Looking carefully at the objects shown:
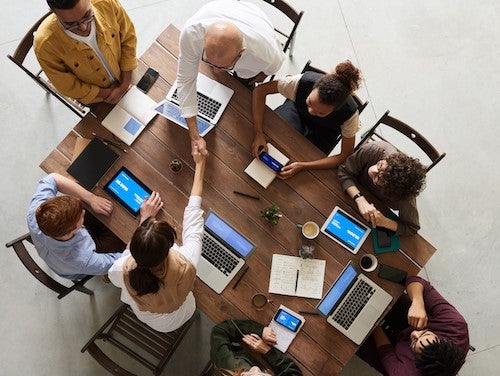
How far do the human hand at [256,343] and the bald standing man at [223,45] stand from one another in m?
1.06

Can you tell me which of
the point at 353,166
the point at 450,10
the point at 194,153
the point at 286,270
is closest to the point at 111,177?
the point at 194,153

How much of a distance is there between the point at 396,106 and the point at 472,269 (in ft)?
4.45

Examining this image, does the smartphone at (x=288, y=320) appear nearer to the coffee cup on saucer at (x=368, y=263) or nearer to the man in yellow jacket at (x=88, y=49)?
the coffee cup on saucer at (x=368, y=263)

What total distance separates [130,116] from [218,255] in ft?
3.02

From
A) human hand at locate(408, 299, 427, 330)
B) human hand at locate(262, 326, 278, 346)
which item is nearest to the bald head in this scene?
human hand at locate(262, 326, 278, 346)

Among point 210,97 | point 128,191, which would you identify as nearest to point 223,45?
point 210,97

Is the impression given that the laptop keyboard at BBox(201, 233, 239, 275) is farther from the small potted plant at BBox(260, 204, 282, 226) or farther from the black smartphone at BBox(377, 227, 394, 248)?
the black smartphone at BBox(377, 227, 394, 248)

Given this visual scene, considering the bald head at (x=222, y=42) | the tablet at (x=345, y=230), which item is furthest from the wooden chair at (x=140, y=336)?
the bald head at (x=222, y=42)

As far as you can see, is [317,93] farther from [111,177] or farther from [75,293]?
[75,293]

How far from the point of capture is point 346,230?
2463 mm

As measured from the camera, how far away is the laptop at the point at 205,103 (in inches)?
99.4

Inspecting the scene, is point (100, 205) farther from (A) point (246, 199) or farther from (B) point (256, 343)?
(B) point (256, 343)

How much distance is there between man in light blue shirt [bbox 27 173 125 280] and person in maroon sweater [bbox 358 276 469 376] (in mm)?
1608

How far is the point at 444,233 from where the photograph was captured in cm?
336
